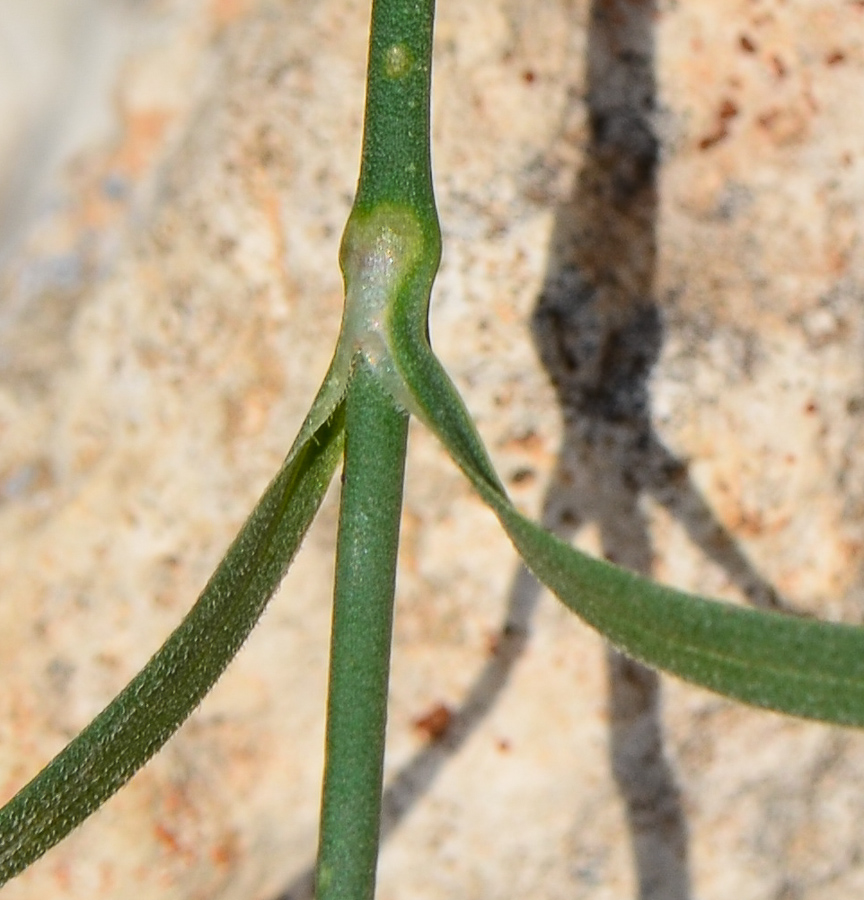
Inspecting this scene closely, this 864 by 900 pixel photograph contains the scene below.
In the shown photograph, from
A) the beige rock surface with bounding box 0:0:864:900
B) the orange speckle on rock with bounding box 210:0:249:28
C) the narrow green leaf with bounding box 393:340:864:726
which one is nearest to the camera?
the narrow green leaf with bounding box 393:340:864:726

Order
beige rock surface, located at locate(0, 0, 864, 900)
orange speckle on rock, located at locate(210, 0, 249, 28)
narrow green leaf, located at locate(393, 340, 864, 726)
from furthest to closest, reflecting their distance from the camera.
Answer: orange speckle on rock, located at locate(210, 0, 249, 28), beige rock surface, located at locate(0, 0, 864, 900), narrow green leaf, located at locate(393, 340, 864, 726)

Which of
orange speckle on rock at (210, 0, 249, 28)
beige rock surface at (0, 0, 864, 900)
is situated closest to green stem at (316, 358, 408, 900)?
beige rock surface at (0, 0, 864, 900)

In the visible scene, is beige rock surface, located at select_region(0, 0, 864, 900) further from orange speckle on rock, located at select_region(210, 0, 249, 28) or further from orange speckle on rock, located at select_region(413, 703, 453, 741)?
orange speckle on rock, located at select_region(210, 0, 249, 28)

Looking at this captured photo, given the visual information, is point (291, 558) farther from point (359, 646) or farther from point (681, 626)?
point (681, 626)

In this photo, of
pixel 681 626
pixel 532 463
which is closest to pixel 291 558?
pixel 681 626

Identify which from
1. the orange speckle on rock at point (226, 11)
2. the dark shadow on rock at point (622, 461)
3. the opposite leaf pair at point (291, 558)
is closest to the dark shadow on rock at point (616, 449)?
the dark shadow on rock at point (622, 461)

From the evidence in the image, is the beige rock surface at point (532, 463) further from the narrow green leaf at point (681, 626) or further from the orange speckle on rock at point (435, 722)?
the narrow green leaf at point (681, 626)

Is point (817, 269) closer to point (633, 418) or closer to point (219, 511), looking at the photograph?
point (633, 418)

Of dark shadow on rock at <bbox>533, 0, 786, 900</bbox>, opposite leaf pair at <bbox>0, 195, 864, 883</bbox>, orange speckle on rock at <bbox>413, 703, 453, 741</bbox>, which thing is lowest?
orange speckle on rock at <bbox>413, 703, 453, 741</bbox>
